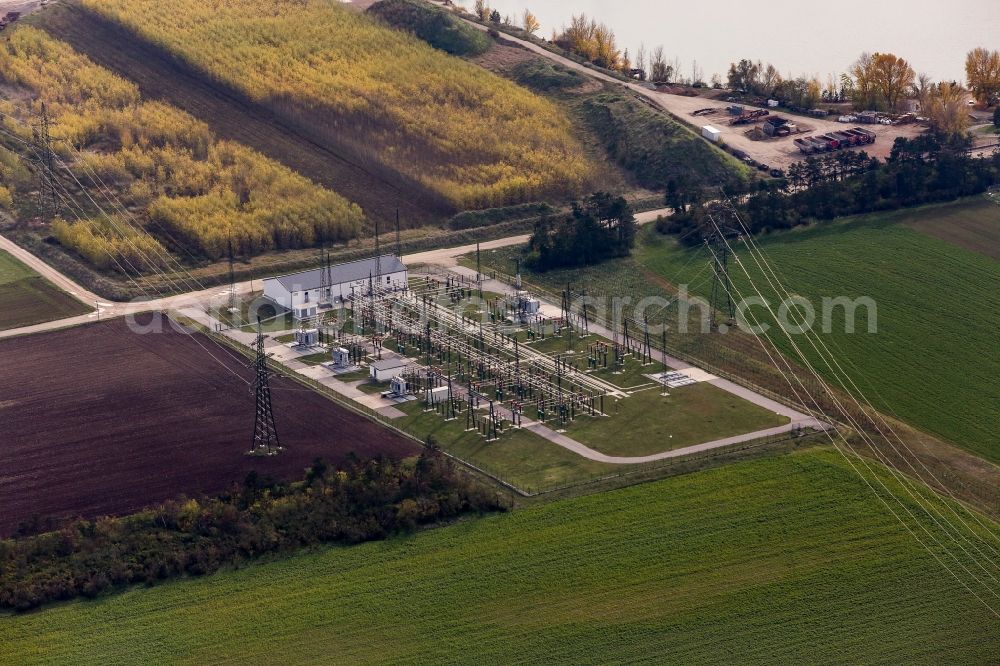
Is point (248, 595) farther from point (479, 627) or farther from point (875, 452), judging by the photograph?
point (875, 452)

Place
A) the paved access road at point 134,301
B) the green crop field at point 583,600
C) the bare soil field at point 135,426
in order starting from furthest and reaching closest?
the paved access road at point 134,301 < the bare soil field at point 135,426 < the green crop field at point 583,600

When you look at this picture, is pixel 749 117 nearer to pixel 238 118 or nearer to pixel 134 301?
pixel 238 118

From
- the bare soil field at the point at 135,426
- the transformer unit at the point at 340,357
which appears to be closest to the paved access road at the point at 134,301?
the bare soil field at the point at 135,426

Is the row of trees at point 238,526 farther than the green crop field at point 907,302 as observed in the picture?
No

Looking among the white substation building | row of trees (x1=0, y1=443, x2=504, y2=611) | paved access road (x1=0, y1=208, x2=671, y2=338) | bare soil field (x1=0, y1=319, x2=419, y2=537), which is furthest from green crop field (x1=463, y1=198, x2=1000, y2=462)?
row of trees (x1=0, y1=443, x2=504, y2=611)

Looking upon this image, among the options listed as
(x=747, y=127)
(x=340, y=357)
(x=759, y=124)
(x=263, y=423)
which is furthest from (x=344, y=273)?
(x=759, y=124)

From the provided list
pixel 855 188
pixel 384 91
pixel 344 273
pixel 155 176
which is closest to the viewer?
pixel 344 273

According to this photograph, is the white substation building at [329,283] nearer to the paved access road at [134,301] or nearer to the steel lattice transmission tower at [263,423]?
the paved access road at [134,301]
